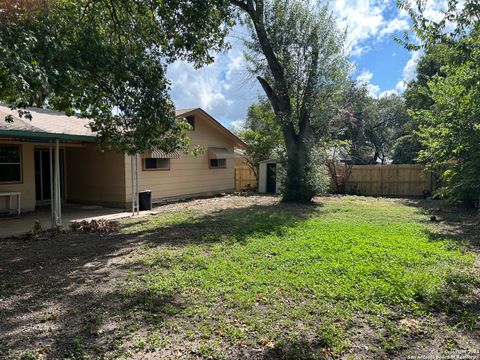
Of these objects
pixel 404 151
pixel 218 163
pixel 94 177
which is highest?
pixel 404 151

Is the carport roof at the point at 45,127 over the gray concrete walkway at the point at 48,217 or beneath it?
over

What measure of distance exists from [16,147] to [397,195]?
17541 millimetres

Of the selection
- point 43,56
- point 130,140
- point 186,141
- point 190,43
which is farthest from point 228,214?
point 43,56

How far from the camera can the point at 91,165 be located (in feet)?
44.5

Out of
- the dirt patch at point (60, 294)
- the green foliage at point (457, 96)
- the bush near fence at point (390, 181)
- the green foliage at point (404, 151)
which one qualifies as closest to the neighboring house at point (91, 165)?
the dirt patch at point (60, 294)

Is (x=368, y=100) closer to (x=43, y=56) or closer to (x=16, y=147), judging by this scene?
(x=16, y=147)

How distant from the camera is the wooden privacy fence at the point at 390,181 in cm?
1827

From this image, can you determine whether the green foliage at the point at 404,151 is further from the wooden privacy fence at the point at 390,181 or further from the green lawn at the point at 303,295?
the green lawn at the point at 303,295

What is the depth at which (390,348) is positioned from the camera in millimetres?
3111

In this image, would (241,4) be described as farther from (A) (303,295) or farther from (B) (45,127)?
(A) (303,295)

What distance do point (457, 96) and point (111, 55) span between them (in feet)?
29.8

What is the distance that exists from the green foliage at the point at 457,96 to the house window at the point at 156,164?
32.4 ft

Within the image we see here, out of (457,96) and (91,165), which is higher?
(457,96)

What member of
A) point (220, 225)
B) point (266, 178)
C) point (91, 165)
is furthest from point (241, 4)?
point (266, 178)
